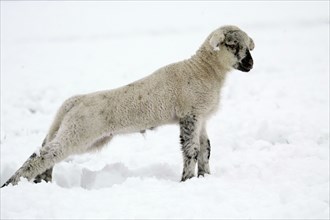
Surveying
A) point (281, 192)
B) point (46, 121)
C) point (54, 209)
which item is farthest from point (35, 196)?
point (46, 121)

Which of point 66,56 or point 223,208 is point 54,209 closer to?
point 223,208

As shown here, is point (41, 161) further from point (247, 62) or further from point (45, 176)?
point (247, 62)

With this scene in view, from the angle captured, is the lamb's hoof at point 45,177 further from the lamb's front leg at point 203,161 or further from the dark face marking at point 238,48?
the dark face marking at point 238,48

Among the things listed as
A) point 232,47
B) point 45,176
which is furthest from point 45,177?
point 232,47

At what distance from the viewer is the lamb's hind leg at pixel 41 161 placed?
5895 mm

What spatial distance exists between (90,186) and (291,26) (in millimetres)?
16638

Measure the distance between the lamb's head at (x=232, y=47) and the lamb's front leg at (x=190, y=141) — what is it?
103 cm

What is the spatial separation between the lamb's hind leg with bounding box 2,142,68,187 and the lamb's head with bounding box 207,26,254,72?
2603 mm

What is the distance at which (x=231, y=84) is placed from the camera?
1225 centimetres

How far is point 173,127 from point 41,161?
14.2 feet

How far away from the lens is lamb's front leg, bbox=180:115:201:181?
6.16 metres

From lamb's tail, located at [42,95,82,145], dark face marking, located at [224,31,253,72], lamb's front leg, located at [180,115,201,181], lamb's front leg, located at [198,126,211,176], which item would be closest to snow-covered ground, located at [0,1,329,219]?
lamb's front leg, located at [198,126,211,176]

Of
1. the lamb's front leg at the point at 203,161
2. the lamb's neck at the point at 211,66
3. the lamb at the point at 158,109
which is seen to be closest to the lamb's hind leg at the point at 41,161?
the lamb at the point at 158,109

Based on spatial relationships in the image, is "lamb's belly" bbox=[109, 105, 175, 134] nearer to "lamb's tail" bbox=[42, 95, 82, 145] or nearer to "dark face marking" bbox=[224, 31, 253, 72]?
"lamb's tail" bbox=[42, 95, 82, 145]
